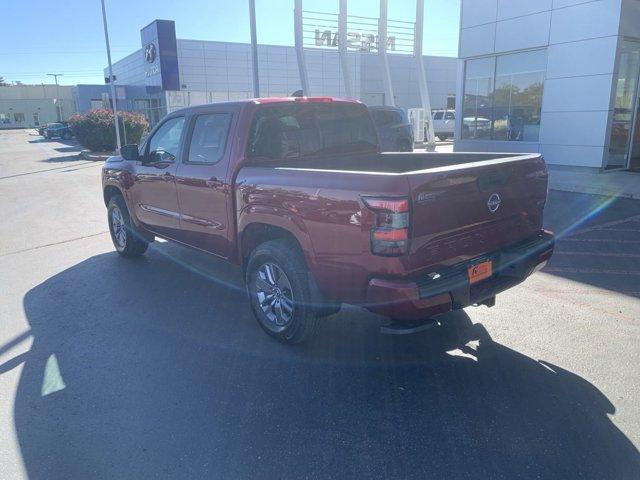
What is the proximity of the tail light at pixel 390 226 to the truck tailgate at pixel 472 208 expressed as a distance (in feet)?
0.22

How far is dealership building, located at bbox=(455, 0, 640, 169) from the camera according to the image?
12.9m

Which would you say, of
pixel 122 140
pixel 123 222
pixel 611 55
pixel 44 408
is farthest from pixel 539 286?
pixel 122 140

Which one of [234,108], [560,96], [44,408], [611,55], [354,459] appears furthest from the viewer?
[560,96]

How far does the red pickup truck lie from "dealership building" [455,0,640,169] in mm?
10366

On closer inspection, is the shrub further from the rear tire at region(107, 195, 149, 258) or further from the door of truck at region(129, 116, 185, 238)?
the door of truck at region(129, 116, 185, 238)

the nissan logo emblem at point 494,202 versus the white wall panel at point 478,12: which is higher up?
the white wall panel at point 478,12

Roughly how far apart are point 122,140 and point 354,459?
86.9 ft

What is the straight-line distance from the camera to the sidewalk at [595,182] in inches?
416

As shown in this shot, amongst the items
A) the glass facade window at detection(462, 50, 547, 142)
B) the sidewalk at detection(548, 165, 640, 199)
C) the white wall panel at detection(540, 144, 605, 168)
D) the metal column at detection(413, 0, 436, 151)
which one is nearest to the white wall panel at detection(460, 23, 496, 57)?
the glass facade window at detection(462, 50, 547, 142)

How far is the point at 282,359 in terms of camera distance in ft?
13.2

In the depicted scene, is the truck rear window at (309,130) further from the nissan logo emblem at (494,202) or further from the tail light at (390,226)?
the nissan logo emblem at (494,202)

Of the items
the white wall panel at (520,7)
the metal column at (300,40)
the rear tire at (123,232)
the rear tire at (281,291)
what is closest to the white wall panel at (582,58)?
the white wall panel at (520,7)

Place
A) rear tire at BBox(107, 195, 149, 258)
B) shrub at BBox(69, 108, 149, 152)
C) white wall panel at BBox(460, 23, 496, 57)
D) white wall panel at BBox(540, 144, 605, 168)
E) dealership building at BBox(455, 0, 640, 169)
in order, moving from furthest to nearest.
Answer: shrub at BBox(69, 108, 149, 152), white wall panel at BBox(460, 23, 496, 57), white wall panel at BBox(540, 144, 605, 168), dealership building at BBox(455, 0, 640, 169), rear tire at BBox(107, 195, 149, 258)

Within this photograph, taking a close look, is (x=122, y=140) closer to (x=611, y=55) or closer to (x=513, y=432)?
(x=611, y=55)
